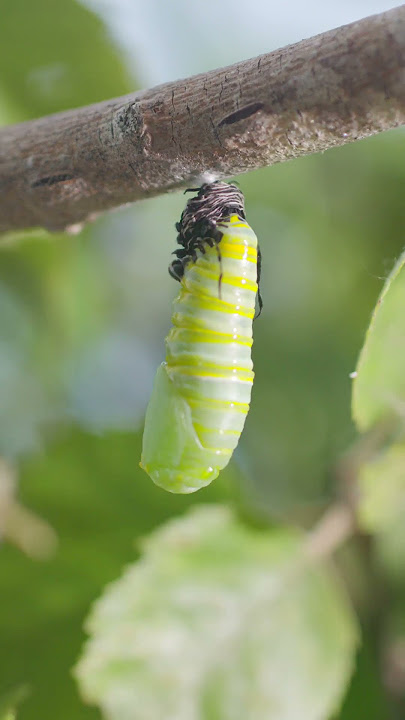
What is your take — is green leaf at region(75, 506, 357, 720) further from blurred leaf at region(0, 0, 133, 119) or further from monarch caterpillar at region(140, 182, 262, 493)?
blurred leaf at region(0, 0, 133, 119)

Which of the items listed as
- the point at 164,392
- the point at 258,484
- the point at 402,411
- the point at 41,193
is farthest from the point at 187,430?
the point at 258,484

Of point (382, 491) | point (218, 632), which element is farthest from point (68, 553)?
point (382, 491)

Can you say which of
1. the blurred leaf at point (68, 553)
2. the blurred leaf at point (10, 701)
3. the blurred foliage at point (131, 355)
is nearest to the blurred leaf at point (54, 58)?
the blurred foliage at point (131, 355)

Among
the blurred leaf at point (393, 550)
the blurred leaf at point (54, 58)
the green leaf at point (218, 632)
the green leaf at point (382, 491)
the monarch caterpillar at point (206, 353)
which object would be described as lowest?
the green leaf at point (218, 632)

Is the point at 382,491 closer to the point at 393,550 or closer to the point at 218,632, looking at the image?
the point at 393,550

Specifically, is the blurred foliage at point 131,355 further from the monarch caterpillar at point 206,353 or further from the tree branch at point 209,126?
the tree branch at point 209,126

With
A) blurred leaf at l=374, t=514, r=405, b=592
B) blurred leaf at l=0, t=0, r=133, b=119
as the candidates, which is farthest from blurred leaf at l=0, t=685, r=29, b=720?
blurred leaf at l=0, t=0, r=133, b=119
